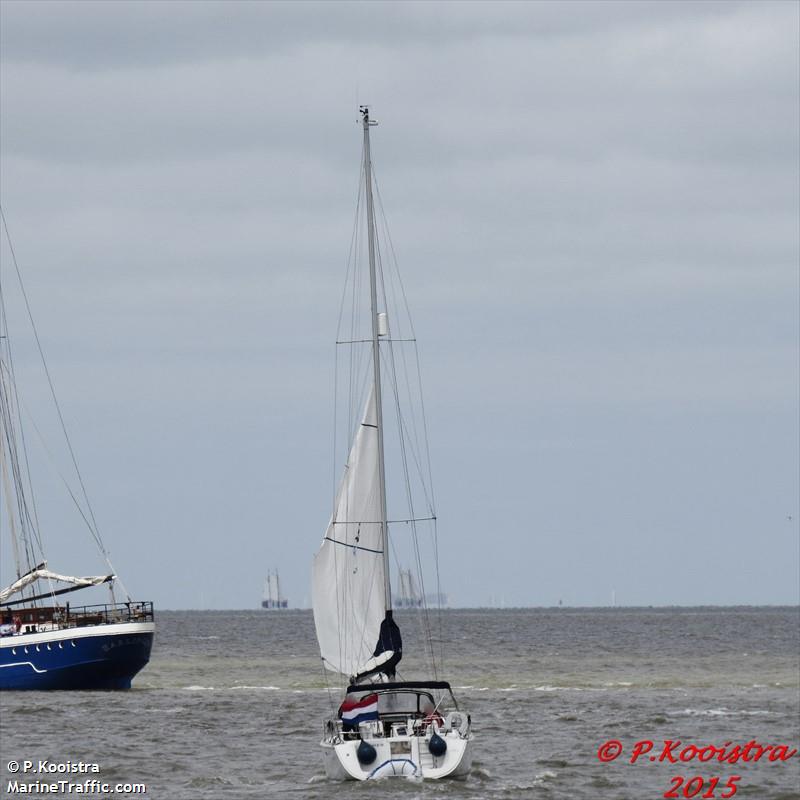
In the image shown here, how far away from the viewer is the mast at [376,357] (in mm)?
42219

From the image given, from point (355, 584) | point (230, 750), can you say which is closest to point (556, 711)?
point (230, 750)

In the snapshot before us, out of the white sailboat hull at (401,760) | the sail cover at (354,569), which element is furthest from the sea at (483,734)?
the sail cover at (354,569)

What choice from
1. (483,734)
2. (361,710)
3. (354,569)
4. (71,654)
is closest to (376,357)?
(354,569)

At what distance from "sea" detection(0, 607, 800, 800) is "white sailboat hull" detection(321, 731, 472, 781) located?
1.00 feet

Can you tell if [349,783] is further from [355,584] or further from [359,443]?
[359,443]

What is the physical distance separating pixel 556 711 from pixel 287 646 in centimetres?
7576

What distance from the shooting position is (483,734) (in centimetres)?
5216

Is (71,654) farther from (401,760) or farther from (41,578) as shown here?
(401,760)

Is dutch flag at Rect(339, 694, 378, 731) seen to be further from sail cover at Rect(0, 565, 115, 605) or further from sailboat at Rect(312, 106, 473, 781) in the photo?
sail cover at Rect(0, 565, 115, 605)

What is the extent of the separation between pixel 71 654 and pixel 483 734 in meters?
23.6

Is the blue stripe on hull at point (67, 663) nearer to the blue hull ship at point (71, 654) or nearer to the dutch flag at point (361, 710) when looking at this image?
the blue hull ship at point (71, 654)

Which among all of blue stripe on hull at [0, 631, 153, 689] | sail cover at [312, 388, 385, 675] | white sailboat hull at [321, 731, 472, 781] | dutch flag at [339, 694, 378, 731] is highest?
sail cover at [312, 388, 385, 675]

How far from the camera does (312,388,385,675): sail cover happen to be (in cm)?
4188

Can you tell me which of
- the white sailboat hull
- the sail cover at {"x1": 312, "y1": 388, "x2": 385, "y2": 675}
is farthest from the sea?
the sail cover at {"x1": 312, "y1": 388, "x2": 385, "y2": 675}
